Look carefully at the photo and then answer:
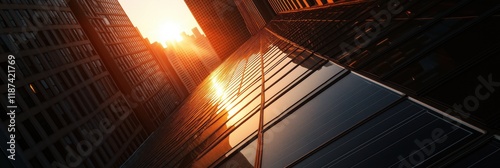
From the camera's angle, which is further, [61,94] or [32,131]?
[61,94]

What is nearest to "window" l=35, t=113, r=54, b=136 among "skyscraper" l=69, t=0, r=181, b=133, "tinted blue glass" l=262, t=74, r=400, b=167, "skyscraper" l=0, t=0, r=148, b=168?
"skyscraper" l=0, t=0, r=148, b=168

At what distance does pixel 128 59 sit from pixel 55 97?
154 ft

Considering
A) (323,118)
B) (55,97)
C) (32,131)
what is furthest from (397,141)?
(55,97)

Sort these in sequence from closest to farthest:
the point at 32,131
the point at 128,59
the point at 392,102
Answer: the point at 392,102, the point at 32,131, the point at 128,59

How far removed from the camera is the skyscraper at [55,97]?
38406 mm

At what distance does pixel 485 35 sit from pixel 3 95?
43.9m

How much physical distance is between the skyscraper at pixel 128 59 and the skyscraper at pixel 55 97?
2.73m

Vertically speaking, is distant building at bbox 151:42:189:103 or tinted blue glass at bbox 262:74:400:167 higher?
distant building at bbox 151:42:189:103

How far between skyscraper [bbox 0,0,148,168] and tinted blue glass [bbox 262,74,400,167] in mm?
37318

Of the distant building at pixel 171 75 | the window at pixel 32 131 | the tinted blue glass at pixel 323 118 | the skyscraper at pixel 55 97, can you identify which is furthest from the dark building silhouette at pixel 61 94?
the distant building at pixel 171 75

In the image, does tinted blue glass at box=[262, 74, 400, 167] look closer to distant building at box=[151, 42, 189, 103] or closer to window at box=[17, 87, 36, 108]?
window at box=[17, 87, 36, 108]

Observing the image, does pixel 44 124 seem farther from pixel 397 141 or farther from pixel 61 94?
pixel 397 141

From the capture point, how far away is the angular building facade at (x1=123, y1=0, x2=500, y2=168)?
158 inches

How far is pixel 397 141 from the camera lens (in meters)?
4.35
